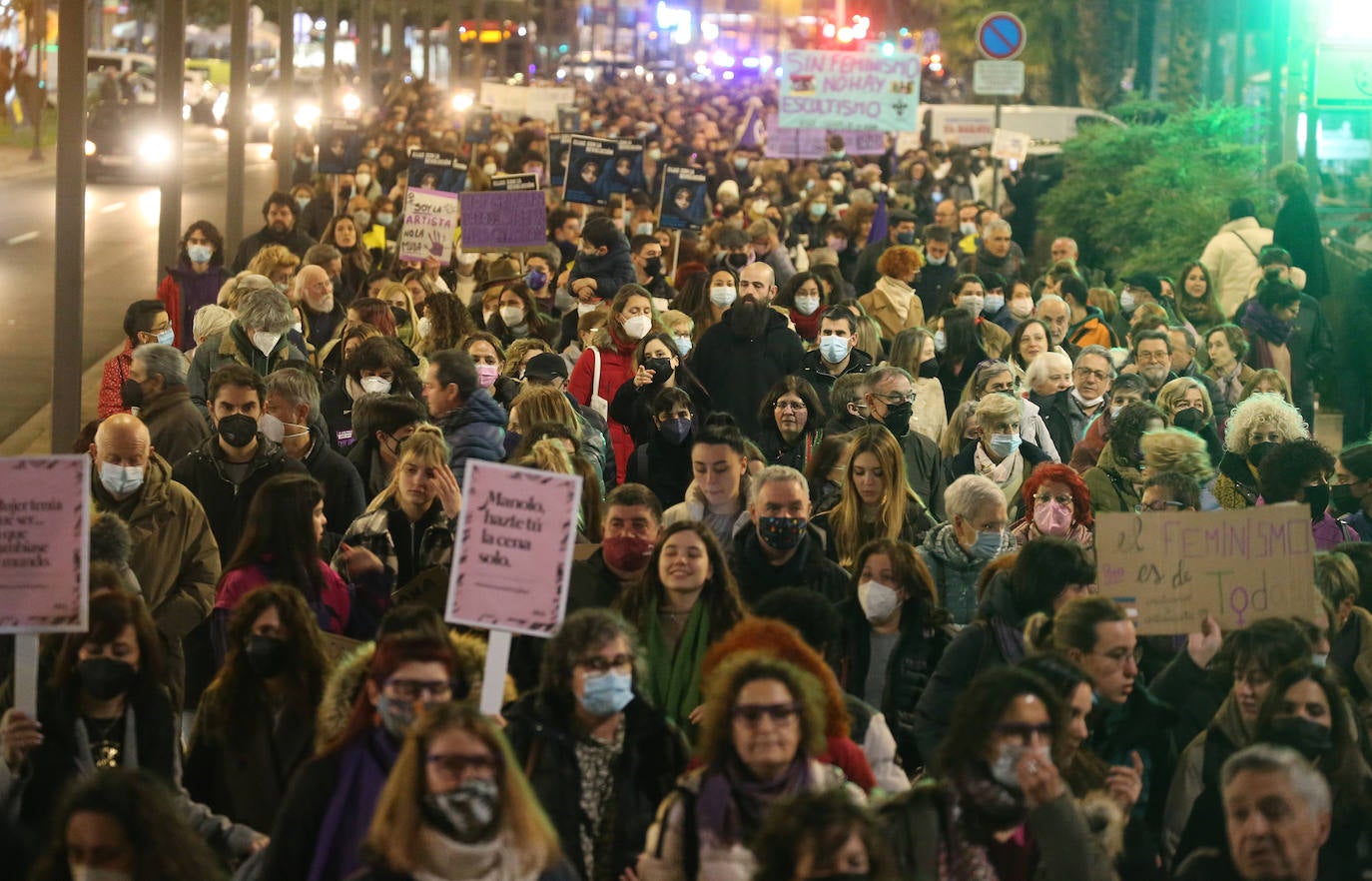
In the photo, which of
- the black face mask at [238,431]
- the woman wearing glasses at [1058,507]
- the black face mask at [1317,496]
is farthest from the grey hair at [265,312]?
the black face mask at [1317,496]

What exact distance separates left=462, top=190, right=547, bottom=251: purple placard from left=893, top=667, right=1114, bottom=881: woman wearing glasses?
36.9ft

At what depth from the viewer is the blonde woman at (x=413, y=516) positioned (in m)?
7.93

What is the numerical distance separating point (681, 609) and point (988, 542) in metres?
1.50

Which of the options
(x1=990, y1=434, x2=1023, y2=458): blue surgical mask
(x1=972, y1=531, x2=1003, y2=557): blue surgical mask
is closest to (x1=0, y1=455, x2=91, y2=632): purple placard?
(x1=972, y1=531, x2=1003, y2=557): blue surgical mask

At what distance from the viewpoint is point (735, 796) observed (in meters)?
5.22

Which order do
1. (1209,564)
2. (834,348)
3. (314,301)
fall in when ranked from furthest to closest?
1. (314,301)
2. (834,348)
3. (1209,564)

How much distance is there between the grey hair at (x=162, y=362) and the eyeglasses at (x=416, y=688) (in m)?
4.51

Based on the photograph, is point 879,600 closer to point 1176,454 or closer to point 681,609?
point 681,609

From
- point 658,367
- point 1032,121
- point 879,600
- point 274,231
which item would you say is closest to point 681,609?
point 879,600

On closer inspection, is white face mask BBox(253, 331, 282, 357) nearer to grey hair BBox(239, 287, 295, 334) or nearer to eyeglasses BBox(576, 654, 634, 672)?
grey hair BBox(239, 287, 295, 334)

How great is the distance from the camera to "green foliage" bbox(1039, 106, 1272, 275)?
76.8 ft

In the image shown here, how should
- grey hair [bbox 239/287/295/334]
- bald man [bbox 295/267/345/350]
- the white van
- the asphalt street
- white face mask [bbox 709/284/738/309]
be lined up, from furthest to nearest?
1. the white van
2. the asphalt street
3. white face mask [bbox 709/284/738/309]
4. bald man [bbox 295/267/345/350]
5. grey hair [bbox 239/287/295/334]

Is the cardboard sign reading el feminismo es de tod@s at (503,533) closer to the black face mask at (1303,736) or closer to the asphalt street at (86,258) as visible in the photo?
the black face mask at (1303,736)

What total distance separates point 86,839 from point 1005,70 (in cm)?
2535
